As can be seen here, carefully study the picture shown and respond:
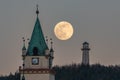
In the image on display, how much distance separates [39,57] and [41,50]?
4.51 feet

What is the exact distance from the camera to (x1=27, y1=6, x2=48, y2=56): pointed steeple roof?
122750 millimetres

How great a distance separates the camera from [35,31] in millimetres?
126438

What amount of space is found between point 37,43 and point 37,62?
3.45 m

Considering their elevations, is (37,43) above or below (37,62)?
above

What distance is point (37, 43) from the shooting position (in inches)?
4897

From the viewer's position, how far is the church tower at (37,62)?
397 feet

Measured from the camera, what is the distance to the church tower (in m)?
121

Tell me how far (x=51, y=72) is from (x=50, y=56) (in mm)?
2608

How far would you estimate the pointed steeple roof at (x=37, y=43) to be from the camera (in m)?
123

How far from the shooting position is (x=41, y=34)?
12575 cm

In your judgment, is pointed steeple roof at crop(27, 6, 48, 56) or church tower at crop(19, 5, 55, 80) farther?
pointed steeple roof at crop(27, 6, 48, 56)

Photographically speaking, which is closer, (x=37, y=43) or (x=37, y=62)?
(x=37, y=62)

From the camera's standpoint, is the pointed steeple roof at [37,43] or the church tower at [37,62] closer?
the church tower at [37,62]

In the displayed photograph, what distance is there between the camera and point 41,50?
4843 inches
